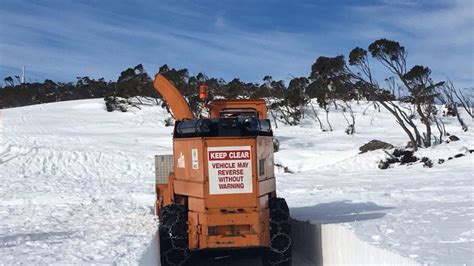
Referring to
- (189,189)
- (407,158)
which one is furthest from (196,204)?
(407,158)

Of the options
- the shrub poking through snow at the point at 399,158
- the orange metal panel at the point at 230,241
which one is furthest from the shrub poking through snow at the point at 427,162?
the orange metal panel at the point at 230,241

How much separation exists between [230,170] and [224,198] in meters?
0.42

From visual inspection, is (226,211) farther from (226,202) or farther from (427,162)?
(427,162)

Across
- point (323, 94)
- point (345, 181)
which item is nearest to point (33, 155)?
point (345, 181)

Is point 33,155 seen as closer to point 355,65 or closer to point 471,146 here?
point 355,65

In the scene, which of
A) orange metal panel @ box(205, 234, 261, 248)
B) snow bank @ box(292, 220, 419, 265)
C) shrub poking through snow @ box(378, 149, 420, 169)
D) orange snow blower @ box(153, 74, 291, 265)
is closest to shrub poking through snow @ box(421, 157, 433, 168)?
shrub poking through snow @ box(378, 149, 420, 169)

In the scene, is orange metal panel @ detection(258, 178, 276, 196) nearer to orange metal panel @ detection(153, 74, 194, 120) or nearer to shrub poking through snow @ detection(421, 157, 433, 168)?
orange metal panel @ detection(153, 74, 194, 120)

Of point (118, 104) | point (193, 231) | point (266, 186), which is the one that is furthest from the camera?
point (118, 104)

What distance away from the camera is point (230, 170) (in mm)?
8602

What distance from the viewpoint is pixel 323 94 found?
150ft

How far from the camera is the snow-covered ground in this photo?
799 cm

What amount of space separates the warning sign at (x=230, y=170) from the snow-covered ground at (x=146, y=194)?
134cm

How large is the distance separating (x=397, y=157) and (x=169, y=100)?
16.5 m

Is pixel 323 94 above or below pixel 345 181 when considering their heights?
above
